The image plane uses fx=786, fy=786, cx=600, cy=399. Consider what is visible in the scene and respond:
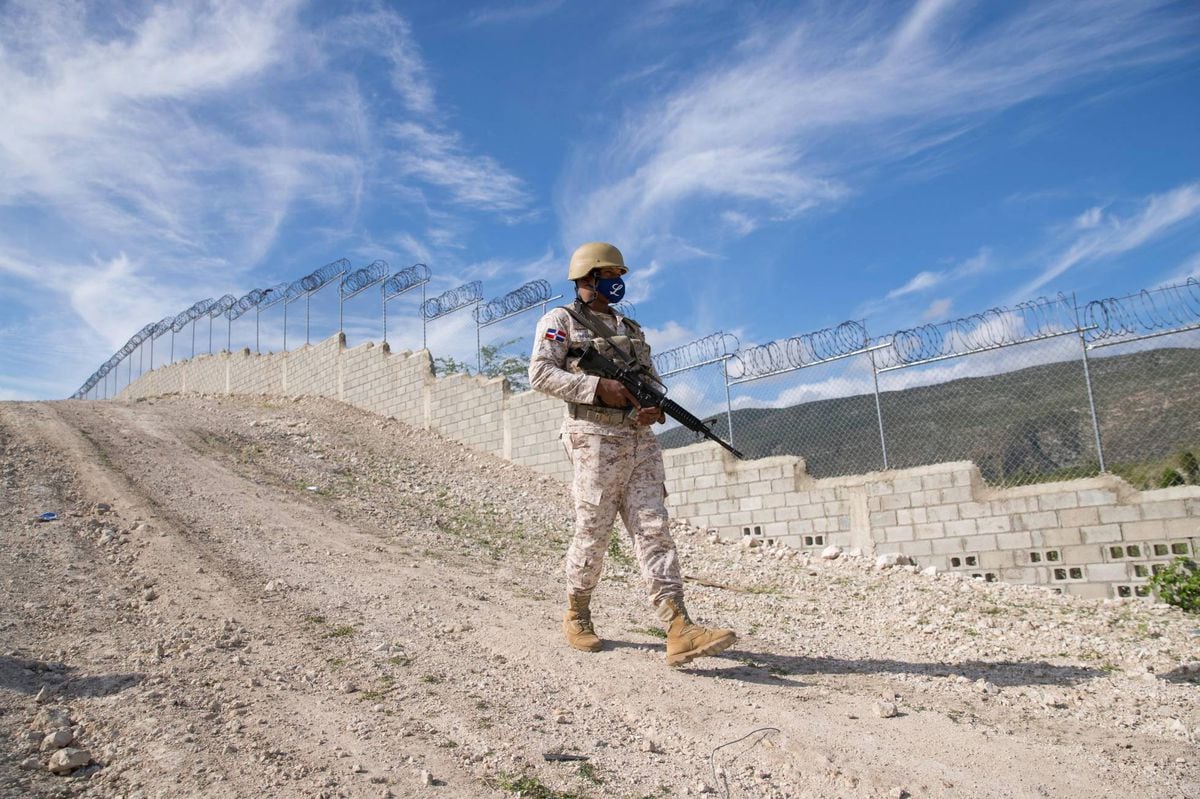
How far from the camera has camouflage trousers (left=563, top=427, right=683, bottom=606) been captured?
3553 millimetres

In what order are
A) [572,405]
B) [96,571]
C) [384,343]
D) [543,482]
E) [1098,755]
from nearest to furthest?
[1098,755], [572,405], [96,571], [543,482], [384,343]

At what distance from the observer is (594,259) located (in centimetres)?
380

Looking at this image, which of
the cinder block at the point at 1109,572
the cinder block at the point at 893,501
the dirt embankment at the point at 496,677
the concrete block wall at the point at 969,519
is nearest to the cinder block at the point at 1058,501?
the concrete block wall at the point at 969,519

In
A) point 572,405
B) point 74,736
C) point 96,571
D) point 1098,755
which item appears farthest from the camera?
point 96,571

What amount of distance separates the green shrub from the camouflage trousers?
4.38 m

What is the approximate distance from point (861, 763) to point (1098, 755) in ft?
2.69

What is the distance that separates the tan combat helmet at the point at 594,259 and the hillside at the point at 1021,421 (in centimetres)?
456

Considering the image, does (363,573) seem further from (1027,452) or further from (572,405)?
(1027,452)

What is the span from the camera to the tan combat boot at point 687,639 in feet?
10.7

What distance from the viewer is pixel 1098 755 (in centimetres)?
Result: 254

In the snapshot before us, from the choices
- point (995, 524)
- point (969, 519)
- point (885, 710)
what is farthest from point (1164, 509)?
point (885, 710)

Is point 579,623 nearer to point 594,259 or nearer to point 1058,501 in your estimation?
point 594,259

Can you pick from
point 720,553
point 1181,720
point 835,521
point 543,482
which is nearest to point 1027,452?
point 835,521

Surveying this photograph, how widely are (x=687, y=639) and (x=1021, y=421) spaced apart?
4779 mm
